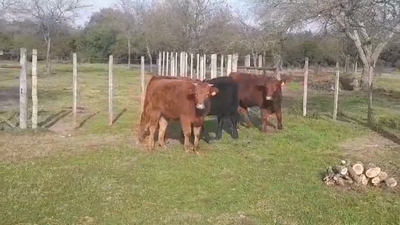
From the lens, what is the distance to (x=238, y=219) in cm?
547

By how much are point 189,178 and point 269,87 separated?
519 centimetres

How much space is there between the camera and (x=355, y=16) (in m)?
13.2

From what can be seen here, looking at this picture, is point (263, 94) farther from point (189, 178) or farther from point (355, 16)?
point (189, 178)

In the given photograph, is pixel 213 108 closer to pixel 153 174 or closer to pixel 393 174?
pixel 153 174

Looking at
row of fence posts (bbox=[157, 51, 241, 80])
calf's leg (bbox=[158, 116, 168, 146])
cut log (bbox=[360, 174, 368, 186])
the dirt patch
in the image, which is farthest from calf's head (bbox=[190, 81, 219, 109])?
row of fence posts (bbox=[157, 51, 241, 80])

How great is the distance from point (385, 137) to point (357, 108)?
659 centimetres

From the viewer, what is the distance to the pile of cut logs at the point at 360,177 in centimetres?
697

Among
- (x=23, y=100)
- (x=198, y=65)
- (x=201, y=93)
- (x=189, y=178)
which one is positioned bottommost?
(x=189, y=178)

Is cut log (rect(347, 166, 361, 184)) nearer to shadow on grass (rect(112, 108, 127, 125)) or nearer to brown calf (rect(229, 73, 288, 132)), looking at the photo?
brown calf (rect(229, 73, 288, 132))

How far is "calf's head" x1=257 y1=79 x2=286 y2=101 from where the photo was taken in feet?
38.2

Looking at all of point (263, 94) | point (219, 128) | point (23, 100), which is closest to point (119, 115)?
point (23, 100)

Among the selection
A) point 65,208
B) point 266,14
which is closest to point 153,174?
point 65,208

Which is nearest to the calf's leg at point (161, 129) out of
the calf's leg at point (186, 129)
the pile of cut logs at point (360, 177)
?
the calf's leg at point (186, 129)

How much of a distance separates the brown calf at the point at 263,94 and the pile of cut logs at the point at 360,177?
15.3 feet
